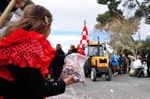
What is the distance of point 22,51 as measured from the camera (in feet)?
10.5

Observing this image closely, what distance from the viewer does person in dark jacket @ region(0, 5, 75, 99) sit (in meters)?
3.18

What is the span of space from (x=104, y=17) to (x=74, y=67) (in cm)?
5664

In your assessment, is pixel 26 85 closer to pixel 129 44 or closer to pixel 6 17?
pixel 6 17

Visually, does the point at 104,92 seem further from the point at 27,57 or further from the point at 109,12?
the point at 109,12

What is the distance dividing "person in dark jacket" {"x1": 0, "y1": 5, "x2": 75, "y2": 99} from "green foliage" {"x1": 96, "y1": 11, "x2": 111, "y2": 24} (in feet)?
179

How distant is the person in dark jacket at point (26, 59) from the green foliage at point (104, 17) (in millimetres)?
54587

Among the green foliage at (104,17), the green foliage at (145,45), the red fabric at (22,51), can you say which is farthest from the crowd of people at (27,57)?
the green foliage at (145,45)

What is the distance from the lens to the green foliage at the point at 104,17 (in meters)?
58.7

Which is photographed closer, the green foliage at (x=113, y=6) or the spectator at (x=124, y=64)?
the spectator at (x=124, y=64)

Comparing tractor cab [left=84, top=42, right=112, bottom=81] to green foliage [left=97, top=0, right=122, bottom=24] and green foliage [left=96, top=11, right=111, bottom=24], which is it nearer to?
green foliage [left=97, top=0, right=122, bottom=24]

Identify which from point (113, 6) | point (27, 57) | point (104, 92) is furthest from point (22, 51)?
point (113, 6)

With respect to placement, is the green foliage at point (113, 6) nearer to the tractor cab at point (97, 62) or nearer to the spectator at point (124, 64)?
the spectator at point (124, 64)

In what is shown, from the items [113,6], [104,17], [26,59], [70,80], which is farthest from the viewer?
[104,17]

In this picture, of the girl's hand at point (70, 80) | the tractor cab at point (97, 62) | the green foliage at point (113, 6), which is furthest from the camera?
the green foliage at point (113, 6)
